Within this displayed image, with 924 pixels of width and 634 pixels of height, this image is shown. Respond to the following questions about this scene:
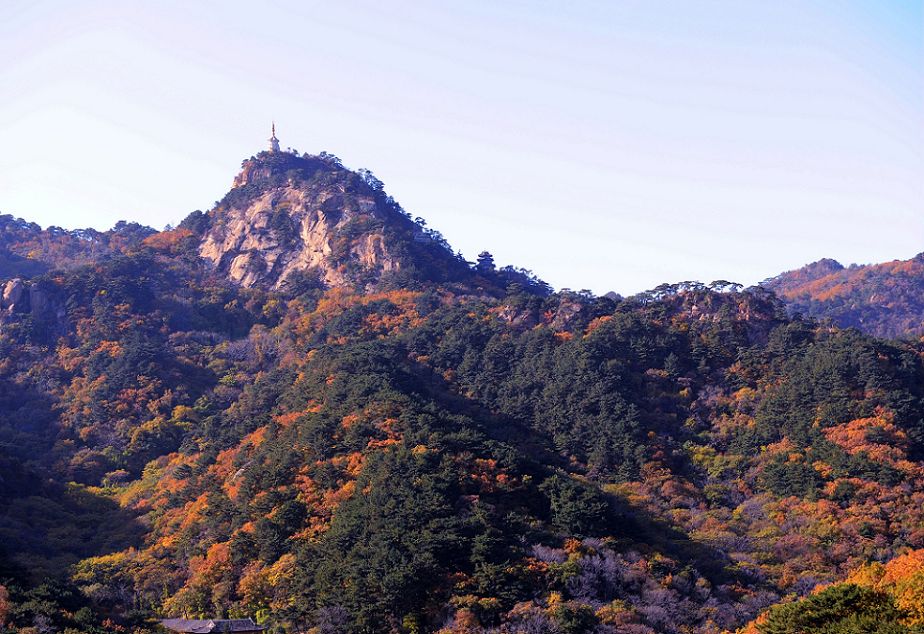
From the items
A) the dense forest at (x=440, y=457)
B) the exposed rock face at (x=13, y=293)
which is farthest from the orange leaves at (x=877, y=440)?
the exposed rock face at (x=13, y=293)

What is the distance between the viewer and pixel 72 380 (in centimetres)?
10262

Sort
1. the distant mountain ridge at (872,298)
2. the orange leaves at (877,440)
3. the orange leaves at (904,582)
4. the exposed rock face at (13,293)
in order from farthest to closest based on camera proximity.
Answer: the distant mountain ridge at (872,298), the exposed rock face at (13,293), the orange leaves at (877,440), the orange leaves at (904,582)

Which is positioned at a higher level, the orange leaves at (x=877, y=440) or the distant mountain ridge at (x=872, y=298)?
the distant mountain ridge at (x=872, y=298)

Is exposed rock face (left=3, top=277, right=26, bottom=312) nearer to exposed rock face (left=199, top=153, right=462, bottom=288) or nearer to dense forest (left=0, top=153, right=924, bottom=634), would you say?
dense forest (left=0, top=153, right=924, bottom=634)

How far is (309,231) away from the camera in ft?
447

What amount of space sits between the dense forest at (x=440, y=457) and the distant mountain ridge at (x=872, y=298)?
54.3 m

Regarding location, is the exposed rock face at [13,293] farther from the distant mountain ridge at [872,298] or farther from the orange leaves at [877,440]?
the distant mountain ridge at [872,298]

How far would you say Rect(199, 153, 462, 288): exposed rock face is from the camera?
419 ft

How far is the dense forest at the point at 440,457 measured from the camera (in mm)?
52531

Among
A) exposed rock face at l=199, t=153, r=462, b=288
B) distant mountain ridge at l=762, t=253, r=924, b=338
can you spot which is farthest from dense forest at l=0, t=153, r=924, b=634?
distant mountain ridge at l=762, t=253, r=924, b=338

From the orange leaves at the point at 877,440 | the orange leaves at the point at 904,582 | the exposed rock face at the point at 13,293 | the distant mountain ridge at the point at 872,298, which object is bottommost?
the orange leaves at the point at 904,582

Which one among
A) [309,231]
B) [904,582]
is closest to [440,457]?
[904,582]

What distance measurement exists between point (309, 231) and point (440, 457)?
254 feet

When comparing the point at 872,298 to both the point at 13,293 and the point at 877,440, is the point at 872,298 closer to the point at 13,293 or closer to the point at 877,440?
the point at 877,440
